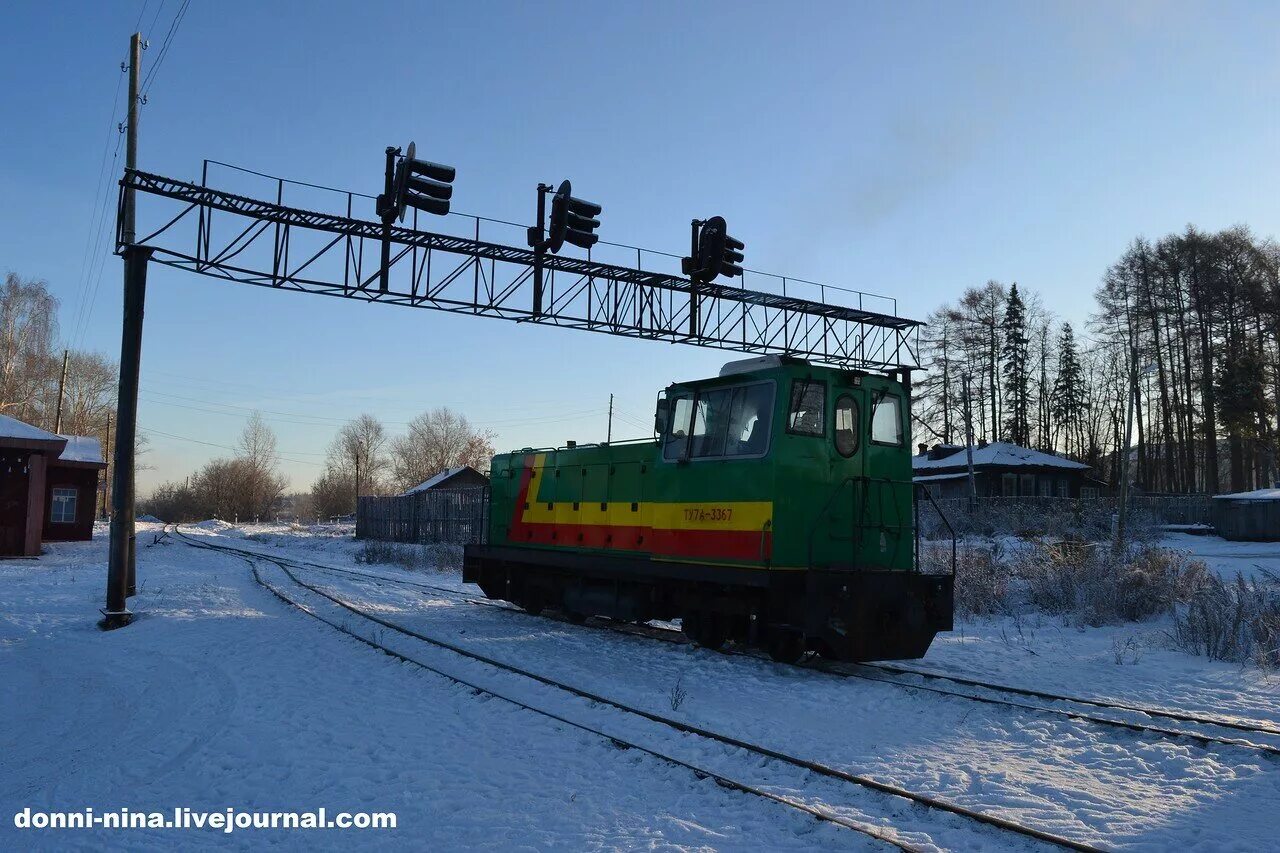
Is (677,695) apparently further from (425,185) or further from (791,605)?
(425,185)

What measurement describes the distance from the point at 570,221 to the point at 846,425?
6350 millimetres

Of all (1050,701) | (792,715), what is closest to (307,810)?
(792,715)

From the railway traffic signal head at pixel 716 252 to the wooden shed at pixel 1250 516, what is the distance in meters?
26.2

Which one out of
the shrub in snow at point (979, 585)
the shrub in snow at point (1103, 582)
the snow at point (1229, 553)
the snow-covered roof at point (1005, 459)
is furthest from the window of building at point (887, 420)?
the snow-covered roof at point (1005, 459)

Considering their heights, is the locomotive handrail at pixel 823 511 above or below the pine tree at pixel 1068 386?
below

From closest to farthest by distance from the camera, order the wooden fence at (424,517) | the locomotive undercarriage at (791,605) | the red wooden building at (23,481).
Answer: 1. the locomotive undercarriage at (791,605)
2. the red wooden building at (23,481)
3. the wooden fence at (424,517)

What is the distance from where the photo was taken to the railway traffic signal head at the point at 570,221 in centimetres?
1397

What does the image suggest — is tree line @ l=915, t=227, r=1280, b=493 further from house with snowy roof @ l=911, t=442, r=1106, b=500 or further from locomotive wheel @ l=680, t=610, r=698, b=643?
locomotive wheel @ l=680, t=610, r=698, b=643

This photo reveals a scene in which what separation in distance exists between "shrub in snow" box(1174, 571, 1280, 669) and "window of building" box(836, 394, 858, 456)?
5178mm

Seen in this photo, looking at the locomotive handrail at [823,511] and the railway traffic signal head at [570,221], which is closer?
the locomotive handrail at [823,511]

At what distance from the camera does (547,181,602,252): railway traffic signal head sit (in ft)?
45.8

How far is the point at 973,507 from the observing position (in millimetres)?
34656

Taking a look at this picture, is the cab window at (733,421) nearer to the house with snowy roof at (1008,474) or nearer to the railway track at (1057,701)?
the railway track at (1057,701)

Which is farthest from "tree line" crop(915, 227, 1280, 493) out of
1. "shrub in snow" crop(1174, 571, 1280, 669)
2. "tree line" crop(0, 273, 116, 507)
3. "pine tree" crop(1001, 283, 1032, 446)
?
"tree line" crop(0, 273, 116, 507)
